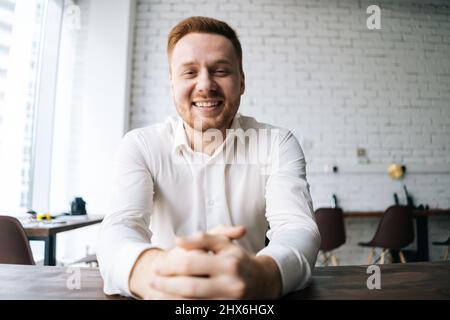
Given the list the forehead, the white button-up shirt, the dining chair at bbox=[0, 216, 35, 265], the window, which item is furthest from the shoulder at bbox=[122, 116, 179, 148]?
the window

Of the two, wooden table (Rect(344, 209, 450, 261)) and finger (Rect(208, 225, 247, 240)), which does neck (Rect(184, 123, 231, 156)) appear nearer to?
finger (Rect(208, 225, 247, 240))

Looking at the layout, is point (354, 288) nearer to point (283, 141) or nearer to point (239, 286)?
point (239, 286)

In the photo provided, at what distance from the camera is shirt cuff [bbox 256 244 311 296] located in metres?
0.61

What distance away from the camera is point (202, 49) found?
102cm

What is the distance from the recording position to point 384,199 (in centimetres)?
413

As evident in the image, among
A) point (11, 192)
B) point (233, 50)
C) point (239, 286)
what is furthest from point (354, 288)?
point (11, 192)

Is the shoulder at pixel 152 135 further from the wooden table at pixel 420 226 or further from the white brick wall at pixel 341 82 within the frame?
the wooden table at pixel 420 226

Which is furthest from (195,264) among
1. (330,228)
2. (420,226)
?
(420,226)

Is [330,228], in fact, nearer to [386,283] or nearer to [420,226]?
[420,226]

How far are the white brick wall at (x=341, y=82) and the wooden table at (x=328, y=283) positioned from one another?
3351 mm

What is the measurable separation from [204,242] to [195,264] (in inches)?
1.8

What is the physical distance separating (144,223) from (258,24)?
3.79m

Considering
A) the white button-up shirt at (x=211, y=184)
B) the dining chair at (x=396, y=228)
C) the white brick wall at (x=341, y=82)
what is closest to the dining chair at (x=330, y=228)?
the dining chair at (x=396, y=228)

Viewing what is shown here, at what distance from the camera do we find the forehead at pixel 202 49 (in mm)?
1017
